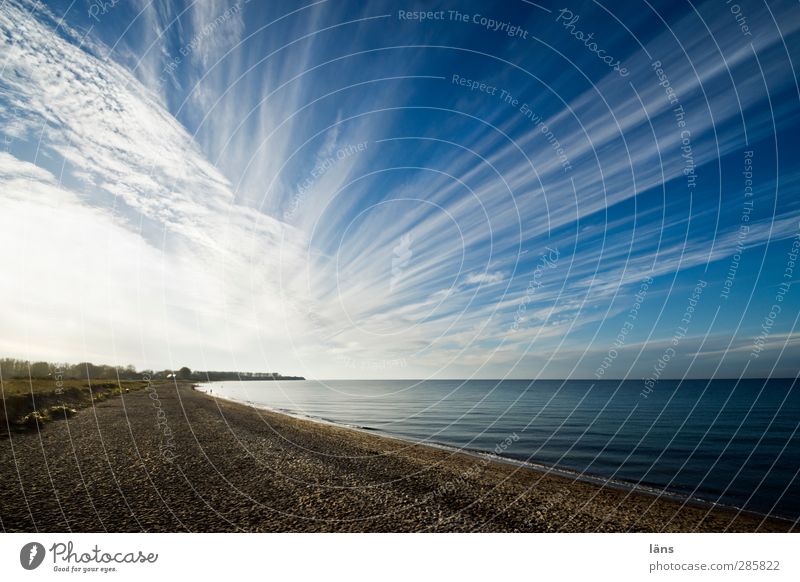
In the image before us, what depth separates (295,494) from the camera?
13.4m

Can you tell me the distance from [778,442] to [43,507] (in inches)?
2162

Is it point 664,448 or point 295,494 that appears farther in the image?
point 664,448

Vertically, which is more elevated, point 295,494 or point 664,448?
point 295,494

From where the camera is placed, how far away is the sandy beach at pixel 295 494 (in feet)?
35.7

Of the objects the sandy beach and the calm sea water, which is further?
the calm sea water

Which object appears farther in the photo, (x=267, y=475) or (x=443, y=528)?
(x=267, y=475)

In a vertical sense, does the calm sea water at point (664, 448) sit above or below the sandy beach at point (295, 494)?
below

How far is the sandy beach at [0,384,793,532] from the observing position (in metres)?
10.9

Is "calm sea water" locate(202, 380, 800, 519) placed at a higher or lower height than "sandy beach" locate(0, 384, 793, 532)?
lower

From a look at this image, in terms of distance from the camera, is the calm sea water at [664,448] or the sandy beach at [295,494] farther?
the calm sea water at [664,448]

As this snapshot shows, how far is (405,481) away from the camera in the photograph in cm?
1627
